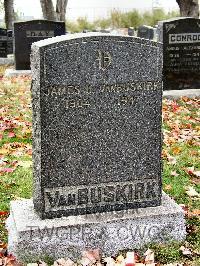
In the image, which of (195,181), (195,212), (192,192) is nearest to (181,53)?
(195,181)

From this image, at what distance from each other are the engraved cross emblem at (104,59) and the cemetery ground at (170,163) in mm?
1534

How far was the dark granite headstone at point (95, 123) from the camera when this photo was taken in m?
3.80

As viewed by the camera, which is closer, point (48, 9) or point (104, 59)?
point (104, 59)

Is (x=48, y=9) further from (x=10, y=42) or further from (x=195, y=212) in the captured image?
(x=195, y=212)

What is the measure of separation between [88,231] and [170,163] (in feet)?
7.77

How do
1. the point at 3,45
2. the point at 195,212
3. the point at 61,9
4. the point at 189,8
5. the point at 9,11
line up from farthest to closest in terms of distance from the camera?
the point at 9,11, the point at 61,9, the point at 3,45, the point at 189,8, the point at 195,212

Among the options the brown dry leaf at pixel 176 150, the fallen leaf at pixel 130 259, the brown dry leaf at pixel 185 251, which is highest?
the brown dry leaf at pixel 176 150

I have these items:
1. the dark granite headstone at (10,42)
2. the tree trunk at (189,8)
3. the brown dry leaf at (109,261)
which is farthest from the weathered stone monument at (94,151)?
the dark granite headstone at (10,42)

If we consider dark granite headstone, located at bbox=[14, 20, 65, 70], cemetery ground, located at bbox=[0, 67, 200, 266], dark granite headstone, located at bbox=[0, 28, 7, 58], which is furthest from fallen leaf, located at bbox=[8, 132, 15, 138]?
dark granite headstone, located at bbox=[0, 28, 7, 58]

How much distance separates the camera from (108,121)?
3992 mm

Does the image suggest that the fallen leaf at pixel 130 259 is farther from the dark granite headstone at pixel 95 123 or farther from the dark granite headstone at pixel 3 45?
the dark granite headstone at pixel 3 45

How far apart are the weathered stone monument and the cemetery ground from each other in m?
0.21

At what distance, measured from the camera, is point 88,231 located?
395cm

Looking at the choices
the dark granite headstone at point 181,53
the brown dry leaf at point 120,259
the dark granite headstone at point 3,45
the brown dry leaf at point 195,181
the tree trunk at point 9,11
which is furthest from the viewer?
the tree trunk at point 9,11
